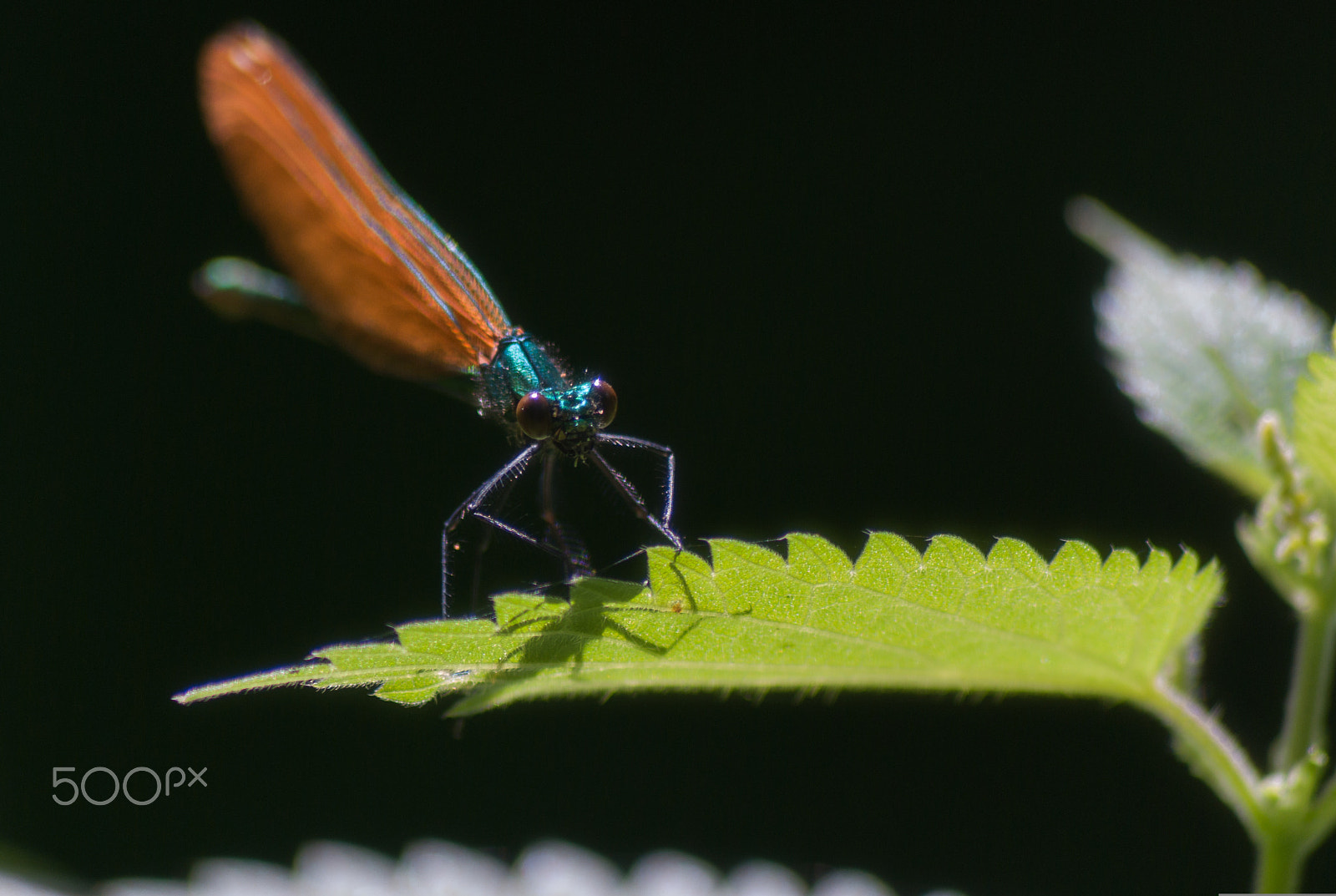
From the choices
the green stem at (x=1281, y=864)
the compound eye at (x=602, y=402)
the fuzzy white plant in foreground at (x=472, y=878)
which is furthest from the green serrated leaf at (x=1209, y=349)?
the compound eye at (x=602, y=402)

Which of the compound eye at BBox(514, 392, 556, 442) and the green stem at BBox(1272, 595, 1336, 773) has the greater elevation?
the compound eye at BBox(514, 392, 556, 442)

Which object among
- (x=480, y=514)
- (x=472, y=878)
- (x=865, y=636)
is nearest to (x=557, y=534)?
(x=480, y=514)

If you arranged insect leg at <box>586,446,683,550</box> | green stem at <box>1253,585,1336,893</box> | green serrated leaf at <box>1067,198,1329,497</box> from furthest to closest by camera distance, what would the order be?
insect leg at <box>586,446,683,550</box> < green serrated leaf at <box>1067,198,1329,497</box> < green stem at <box>1253,585,1336,893</box>

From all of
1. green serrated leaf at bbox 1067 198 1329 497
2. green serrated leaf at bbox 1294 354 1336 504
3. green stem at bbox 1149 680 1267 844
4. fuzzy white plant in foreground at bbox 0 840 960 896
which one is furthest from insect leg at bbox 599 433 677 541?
green serrated leaf at bbox 1294 354 1336 504

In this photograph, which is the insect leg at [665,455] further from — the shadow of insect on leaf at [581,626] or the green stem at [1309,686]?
the green stem at [1309,686]

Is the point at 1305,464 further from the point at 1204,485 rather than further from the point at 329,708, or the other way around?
the point at 329,708

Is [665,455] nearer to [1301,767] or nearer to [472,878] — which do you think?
[472,878]

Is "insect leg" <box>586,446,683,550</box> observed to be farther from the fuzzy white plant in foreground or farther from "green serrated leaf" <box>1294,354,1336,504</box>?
"green serrated leaf" <box>1294,354,1336,504</box>

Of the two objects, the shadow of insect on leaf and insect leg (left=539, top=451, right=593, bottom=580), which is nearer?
the shadow of insect on leaf
